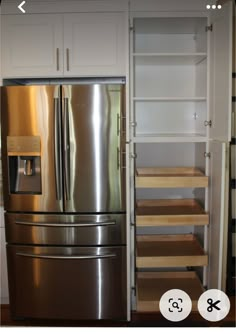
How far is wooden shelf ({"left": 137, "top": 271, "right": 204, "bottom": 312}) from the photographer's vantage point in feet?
5.81

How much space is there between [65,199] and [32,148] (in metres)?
0.29

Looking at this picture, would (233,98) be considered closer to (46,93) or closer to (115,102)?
(115,102)

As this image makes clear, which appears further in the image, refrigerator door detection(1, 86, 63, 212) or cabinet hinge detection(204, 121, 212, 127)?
cabinet hinge detection(204, 121, 212, 127)

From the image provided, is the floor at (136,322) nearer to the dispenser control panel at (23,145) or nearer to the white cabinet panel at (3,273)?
the white cabinet panel at (3,273)

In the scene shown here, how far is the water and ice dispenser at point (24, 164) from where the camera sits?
1.66 meters

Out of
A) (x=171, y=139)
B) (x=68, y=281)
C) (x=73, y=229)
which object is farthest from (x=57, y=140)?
(x=68, y=281)

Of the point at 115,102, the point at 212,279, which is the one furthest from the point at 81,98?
the point at 212,279

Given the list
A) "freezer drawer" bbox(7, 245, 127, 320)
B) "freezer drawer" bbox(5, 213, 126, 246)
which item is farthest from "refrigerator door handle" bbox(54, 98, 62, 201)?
"freezer drawer" bbox(7, 245, 127, 320)

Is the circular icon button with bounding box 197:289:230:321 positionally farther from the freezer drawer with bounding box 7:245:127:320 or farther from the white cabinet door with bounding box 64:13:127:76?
the white cabinet door with bounding box 64:13:127:76

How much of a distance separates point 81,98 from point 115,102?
0.16 m

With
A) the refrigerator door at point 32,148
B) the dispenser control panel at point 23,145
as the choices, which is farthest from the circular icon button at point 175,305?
the dispenser control panel at point 23,145

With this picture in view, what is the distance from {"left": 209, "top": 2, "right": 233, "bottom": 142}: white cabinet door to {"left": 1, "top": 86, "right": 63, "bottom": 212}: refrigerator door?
0.75 m

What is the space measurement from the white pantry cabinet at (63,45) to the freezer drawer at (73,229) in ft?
2.29

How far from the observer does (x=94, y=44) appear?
5.57 feet
